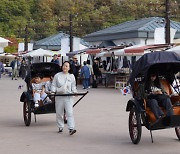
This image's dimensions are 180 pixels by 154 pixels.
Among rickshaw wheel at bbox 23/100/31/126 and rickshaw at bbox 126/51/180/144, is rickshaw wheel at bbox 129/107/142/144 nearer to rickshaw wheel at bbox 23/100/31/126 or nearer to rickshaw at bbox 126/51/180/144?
rickshaw at bbox 126/51/180/144

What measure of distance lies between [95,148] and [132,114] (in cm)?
118

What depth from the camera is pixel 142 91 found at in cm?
1017

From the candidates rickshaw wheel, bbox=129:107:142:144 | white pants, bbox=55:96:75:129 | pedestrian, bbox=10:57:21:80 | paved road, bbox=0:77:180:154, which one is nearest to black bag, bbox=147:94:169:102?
rickshaw wheel, bbox=129:107:142:144

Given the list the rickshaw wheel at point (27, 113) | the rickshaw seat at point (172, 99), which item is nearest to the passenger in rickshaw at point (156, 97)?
the rickshaw seat at point (172, 99)

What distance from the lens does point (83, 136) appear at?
11.3 m

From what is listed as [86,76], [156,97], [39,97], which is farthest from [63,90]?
[86,76]

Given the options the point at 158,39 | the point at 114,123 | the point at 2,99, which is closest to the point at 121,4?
the point at 158,39

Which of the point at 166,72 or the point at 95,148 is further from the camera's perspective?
the point at 166,72

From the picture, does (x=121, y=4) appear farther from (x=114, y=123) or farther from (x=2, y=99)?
(x=114, y=123)

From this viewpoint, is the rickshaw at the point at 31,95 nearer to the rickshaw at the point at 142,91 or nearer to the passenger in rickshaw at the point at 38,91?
the passenger in rickshaw at the point at 38,91

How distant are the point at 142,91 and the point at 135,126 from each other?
724 millimetres

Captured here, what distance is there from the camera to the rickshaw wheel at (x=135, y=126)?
9.93 m

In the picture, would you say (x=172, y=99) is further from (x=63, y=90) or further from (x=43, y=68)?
(x=43, y=68)

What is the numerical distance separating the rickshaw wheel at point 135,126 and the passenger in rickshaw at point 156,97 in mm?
344
